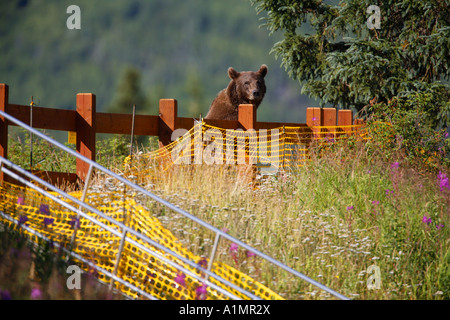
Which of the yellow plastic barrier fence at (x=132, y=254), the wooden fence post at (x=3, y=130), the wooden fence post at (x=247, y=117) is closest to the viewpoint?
the yellow plastic barrier fence at (x=132, y=254)

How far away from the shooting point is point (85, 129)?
28.6 ft

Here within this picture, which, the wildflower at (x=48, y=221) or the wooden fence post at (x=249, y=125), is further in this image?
the wooden fence post at (x=249, y=125)

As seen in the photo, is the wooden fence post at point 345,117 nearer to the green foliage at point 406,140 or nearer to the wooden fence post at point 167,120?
the green foliage at point 406,140

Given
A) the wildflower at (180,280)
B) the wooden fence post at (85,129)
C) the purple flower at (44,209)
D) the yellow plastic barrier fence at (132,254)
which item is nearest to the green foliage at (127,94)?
the wooden fence post at (85,129)

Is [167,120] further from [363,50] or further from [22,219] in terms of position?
[363,50]

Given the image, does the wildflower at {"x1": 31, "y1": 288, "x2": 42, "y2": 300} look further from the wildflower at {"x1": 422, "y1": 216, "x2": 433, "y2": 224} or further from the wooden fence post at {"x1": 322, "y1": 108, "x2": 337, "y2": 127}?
the wooden fence post at {"x1": 322, "y1": 108, "x2": 337, "y2": 127}

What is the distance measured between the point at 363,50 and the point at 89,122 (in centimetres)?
891

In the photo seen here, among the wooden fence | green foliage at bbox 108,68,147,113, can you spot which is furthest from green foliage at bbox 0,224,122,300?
green foliage at bbox 108,68,147,113

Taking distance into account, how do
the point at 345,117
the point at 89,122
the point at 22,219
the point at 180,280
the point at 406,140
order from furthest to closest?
the point at 345,117 → the point at 406,140 → the point at 89,122 → the point at 22,219 → the point at 180,280

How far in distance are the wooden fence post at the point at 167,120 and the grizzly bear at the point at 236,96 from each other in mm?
3212

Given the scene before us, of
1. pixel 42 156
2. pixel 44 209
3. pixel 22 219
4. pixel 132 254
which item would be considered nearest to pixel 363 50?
pixel 42 156

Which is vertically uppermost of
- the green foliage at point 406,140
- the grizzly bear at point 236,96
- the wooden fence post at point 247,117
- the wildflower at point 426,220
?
the grizzly bear at point 236,96

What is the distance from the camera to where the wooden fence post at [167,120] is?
10141mm
